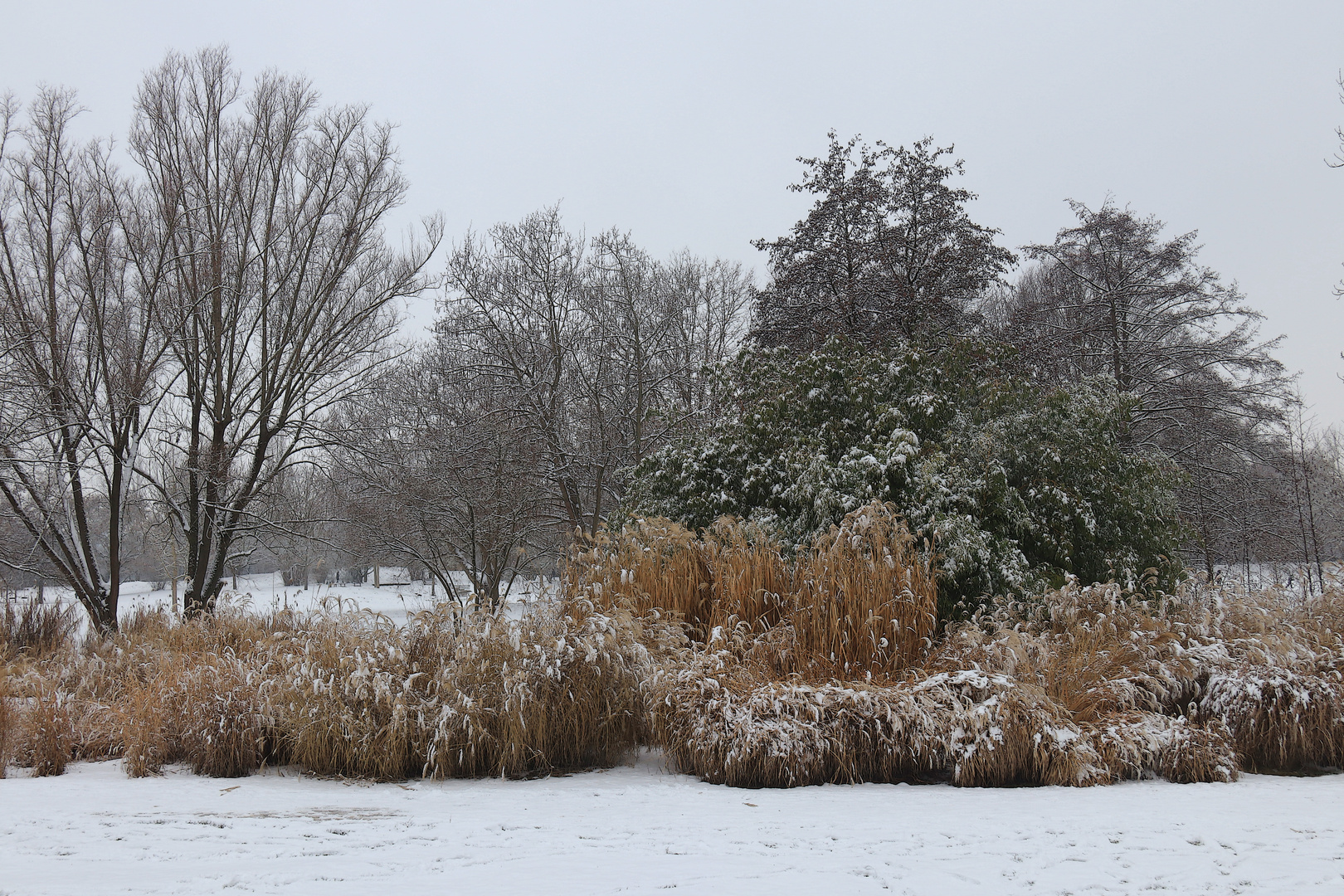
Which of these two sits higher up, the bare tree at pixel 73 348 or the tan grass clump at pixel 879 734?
the bare tree at pixel 73 348

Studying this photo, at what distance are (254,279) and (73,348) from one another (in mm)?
3377

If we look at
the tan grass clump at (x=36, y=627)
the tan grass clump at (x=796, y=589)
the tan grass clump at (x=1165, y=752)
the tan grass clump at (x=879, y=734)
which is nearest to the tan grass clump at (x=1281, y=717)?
the tan grass clump at (x=1165, y=752)

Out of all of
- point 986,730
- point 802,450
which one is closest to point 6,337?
point 802,450

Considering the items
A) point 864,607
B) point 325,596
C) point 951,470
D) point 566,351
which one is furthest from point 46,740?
→ point 566,351

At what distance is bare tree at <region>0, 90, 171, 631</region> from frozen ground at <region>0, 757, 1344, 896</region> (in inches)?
298

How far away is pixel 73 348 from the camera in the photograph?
11188mm

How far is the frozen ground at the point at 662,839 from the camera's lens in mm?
2955

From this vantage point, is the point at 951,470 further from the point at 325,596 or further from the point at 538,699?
the point at 325,596

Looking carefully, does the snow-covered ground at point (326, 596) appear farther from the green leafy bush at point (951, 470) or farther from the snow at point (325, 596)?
the green leafy bush at point (951, 470)

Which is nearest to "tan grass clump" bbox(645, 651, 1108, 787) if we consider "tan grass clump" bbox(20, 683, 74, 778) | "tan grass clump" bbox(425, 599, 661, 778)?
"tan grass clump" bbox(425, 599, 661, 778)

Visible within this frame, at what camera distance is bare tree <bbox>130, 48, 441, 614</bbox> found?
12.7m

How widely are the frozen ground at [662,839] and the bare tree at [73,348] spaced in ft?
24.9

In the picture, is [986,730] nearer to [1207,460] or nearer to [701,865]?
[701,865]

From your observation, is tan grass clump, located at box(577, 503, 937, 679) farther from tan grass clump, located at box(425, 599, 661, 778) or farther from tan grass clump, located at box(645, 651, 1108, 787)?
tan grass clump, located at box(425, 599, 661, 778)
